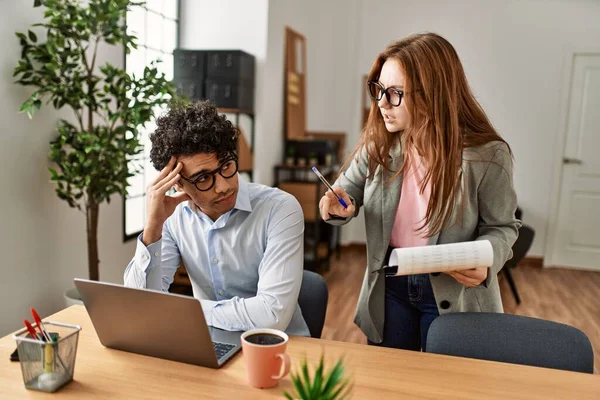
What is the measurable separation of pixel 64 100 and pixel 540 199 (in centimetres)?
491

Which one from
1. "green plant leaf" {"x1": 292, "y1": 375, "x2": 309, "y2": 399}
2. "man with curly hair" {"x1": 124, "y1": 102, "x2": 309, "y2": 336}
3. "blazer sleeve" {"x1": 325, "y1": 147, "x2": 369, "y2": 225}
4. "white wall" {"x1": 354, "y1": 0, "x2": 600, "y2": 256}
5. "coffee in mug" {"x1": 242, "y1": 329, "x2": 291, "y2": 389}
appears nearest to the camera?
"green plant leaf" {"x1": 292, "y1": 375, "x2": 309, "y2": 399}

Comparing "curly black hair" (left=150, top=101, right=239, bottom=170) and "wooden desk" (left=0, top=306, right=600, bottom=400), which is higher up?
"curly black hair" (left=150, top=101, right=239, bottom=170)

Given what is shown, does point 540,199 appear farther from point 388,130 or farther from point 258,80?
point 388,130

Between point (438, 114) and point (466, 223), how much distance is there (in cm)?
32

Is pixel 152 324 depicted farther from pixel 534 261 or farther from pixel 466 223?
pixel 534 261

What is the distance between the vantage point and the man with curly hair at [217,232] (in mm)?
1440

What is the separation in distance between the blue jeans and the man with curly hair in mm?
286

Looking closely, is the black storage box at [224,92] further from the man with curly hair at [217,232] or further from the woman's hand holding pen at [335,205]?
the woman's hand holding pen at [335,205]

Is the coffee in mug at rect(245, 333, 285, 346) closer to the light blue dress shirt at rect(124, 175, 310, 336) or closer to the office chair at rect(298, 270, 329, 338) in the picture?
the light blue dress shirt at rect(124, 175, 310, 336)

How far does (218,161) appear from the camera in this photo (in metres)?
1.51

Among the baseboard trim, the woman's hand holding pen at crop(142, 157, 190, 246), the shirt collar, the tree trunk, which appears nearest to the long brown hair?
the shirt collar

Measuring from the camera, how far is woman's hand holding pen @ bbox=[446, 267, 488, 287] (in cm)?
140

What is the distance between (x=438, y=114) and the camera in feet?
4.82

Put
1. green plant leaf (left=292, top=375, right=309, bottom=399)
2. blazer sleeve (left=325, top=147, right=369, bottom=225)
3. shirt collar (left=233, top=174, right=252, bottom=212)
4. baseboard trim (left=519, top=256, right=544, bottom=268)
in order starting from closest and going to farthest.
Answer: green plant leaf (left=292, top=375, right=309, bottom=399), shirt collar (left=233, top=174, right=252, bottom=212), blazer sleeve (left=325, top=147, right=369, bottom=225), baseboard trim (left=519, top=256, right=544, bottom=268)
